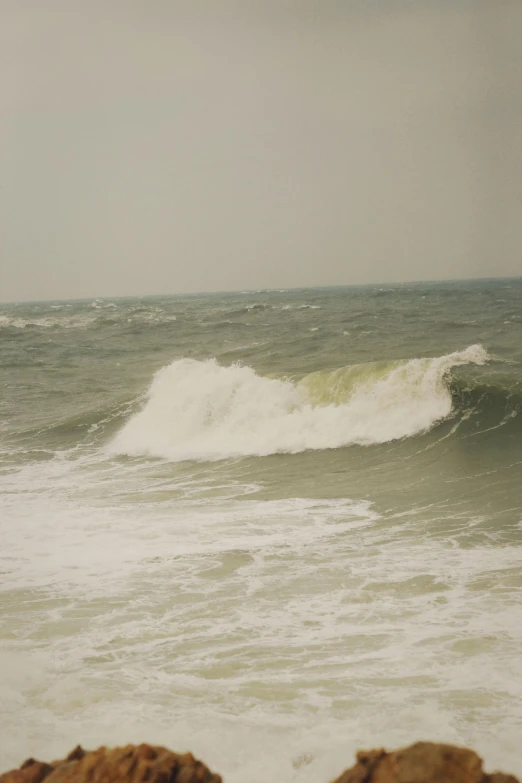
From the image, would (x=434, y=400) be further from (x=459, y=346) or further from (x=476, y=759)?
(x=476, y=759)

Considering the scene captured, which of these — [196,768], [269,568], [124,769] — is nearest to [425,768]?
[196,768]

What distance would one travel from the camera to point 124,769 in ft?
6.55

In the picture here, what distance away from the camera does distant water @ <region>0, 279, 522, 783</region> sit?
3.65m

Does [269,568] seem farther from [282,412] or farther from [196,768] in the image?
[282,412]

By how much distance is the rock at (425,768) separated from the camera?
1.90 m

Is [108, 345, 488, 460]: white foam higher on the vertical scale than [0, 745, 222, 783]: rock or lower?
lower

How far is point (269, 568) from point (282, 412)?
7601 mm

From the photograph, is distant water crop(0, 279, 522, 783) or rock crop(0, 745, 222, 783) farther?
distant water crop(0, 279, 522, 783)

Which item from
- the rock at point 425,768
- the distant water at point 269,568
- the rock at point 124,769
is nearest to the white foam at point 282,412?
the distant water at point 269,568

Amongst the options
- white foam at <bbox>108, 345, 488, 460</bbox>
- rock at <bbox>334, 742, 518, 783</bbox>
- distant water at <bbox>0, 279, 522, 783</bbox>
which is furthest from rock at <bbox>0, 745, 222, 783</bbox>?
white foam at <bbox>108, 345, 488, 460</bbox>

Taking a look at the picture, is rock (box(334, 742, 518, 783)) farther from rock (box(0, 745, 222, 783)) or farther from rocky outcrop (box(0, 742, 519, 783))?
rock (box(0, 745, 222, 783))

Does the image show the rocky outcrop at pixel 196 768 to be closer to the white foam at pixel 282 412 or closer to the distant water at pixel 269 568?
the distant water at pixel 269 568

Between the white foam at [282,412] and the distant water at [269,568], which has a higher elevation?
the white foam at [282,412]

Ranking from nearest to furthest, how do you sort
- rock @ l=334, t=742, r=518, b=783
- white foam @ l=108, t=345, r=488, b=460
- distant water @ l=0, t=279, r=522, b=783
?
rock @ l=334, t=742, r=518, b=783 → distant water @ l=0, t=279, r=522, b=783 → white foam @ l=108, t=345, r=488, b=460
